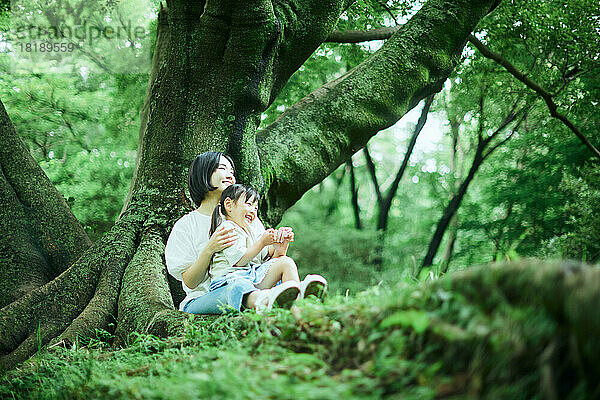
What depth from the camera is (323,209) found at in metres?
20.2

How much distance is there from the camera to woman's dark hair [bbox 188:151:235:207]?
417 centimetres

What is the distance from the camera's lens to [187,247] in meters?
3.88

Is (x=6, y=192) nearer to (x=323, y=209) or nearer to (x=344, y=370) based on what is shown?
(x=344, y=370)

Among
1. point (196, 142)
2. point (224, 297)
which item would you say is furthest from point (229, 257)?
point (196, 142)

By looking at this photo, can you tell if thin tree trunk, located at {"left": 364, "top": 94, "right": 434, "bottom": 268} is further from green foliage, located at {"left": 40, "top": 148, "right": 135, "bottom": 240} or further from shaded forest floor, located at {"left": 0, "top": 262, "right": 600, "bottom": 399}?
shaded forest floor, located at {"left": 0, "top": 262, "right": 600, "bottom": 399}

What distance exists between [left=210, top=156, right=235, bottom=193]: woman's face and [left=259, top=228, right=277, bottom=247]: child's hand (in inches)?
30.3

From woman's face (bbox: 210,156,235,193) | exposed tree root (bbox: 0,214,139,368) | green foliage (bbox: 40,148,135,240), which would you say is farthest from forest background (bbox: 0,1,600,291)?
exposed tree root (bbox: 0,214,139,368)

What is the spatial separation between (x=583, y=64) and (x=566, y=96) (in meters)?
0.97

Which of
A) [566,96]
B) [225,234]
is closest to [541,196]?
[566,96]

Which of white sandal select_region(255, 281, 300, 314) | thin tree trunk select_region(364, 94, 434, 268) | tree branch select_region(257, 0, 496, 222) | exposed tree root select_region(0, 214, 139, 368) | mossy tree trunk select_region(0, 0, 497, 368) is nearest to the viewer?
white sandal select_region(255, 281, 300, 314)

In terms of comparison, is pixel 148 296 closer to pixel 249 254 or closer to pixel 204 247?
pixel 204 247

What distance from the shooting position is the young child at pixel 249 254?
3587 mm

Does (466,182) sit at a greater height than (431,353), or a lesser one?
greater

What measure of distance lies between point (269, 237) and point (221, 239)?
12.9 inches
